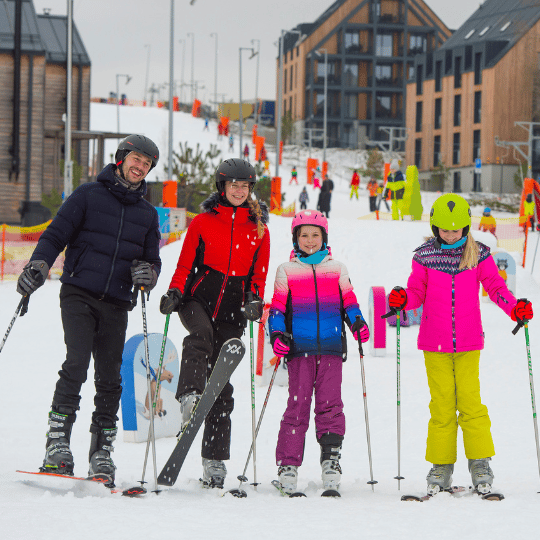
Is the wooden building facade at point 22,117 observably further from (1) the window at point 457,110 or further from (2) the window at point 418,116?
(2) the window at point 418,116

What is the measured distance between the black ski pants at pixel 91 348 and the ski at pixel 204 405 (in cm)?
49

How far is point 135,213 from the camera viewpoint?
4.51 meters

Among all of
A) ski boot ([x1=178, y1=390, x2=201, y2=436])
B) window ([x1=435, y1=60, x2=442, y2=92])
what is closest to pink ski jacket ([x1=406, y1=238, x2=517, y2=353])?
ski boot ([x1=178, y1=390, x2=201, y2=436])

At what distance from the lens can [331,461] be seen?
14.7 feet

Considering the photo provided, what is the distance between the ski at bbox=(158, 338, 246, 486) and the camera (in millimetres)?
4211

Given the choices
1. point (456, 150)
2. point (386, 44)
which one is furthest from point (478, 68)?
point (386, 44)

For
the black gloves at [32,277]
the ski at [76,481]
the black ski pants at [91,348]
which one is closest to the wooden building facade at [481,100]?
the black ski pants at [91,348]

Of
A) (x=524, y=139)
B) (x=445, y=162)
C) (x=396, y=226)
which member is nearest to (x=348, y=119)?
(x=445, y=162)

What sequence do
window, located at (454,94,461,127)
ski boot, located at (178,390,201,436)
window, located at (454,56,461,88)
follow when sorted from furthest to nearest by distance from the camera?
window, located at (454,94,461,127) → window, located at (454,56,461,88) → ski boot, located at (178,390,201,436)

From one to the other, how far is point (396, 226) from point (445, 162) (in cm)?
3792

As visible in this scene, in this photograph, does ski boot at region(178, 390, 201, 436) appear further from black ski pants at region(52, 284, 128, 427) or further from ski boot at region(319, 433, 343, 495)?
ski boot at region(319, 433, 343, 495)

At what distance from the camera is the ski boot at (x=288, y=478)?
4398 mm

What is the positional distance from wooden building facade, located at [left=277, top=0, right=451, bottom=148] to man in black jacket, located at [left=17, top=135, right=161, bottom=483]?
64.3 metres

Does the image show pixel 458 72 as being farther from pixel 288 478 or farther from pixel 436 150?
pixel 288 478
